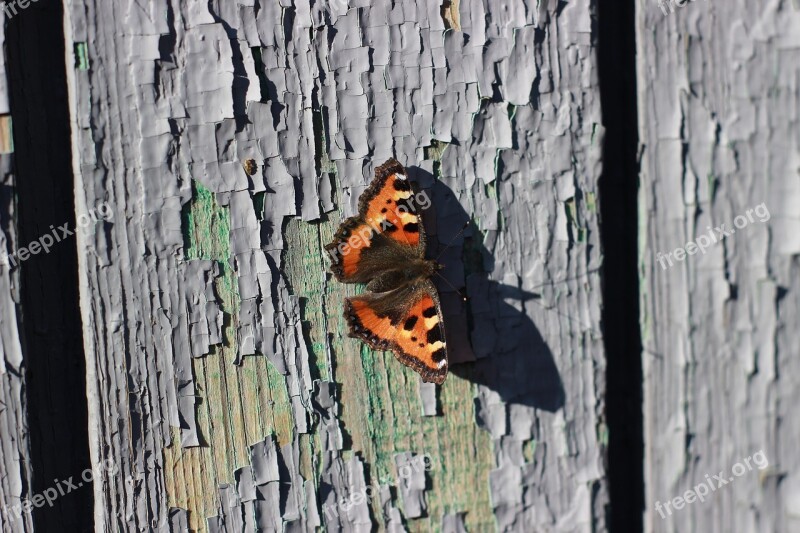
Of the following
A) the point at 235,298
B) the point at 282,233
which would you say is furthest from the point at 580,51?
the point at 235,298

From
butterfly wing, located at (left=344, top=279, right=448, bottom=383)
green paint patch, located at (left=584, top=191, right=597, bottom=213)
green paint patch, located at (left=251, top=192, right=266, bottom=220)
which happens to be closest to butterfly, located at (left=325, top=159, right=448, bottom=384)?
butterfly wing, located at (left=344, top=279, right=448, bottom=383)

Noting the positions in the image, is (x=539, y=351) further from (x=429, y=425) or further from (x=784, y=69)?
(x=784, y=69)

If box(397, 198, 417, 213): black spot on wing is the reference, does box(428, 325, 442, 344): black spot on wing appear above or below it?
below

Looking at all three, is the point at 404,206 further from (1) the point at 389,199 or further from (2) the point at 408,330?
(2) the point at 408,330

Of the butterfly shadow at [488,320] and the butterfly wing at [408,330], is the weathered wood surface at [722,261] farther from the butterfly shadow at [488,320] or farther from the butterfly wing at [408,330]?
the butterfly wing at [408,330]

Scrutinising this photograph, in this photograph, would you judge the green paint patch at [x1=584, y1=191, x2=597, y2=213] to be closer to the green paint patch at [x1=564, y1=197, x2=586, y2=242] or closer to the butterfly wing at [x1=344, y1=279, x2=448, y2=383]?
the green paint patch at [x1=564, y1=197, x2=586, y2=242]

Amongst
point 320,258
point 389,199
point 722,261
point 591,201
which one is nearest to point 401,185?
point 389,199
